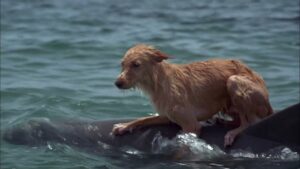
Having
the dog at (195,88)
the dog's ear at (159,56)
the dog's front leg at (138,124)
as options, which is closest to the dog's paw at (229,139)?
the dog at (195,88)

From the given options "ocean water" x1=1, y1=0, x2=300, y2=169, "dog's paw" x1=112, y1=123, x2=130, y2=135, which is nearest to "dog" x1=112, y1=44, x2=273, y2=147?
"ocean water" x1=1, y1=0, x2=300, y2=169

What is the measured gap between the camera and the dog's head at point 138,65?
8.62m

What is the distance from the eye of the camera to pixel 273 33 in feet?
61.8

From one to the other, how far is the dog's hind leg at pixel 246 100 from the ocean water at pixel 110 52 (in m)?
0.29

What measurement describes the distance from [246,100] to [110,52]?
8489 millimetres

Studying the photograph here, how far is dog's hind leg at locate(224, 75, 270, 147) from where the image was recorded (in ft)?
28.6

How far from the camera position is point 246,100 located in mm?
8719

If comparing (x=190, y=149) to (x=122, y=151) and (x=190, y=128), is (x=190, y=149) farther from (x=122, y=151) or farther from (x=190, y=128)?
(x=122, y=151)

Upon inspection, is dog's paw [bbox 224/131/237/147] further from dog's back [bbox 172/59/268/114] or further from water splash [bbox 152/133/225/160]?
dog's back [bbox 172/59/268/114]

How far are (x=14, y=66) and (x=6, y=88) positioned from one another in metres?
Result: 2.04

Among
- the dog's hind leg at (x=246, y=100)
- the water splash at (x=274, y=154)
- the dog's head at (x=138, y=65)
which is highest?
the dog's head at (x=138, y=65)

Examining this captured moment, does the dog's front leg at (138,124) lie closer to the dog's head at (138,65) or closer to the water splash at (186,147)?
the water splash at (186,147)

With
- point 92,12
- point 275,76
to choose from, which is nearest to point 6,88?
point 275,76

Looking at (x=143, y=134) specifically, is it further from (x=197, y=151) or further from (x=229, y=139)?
(x=229, y=139)
